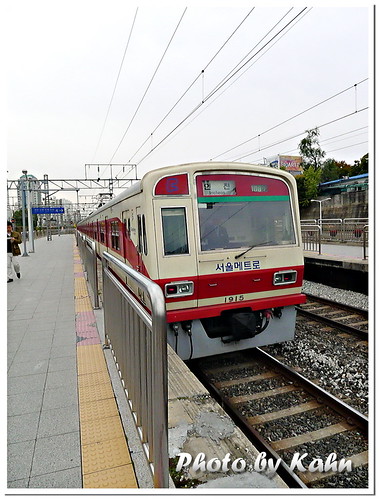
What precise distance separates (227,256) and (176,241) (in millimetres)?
664

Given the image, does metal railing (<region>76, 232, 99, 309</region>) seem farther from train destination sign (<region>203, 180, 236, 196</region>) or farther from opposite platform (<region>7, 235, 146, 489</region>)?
train destination sign (<region>203, 180, 236, 196</region>)

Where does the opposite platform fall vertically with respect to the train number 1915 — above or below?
below

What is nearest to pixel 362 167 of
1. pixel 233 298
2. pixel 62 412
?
pixel 233 298

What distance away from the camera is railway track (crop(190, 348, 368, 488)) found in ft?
8.98

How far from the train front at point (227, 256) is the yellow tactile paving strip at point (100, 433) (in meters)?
1.05

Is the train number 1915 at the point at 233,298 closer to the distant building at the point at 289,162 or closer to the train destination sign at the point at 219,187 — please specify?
the train destination sign at the point at 219,187

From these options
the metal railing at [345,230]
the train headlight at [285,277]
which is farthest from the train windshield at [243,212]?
the metal railing at [345,230]

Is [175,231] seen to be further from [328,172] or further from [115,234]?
[328,172]

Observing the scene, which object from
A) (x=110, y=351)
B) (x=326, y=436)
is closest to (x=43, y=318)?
(x=110, y=351)

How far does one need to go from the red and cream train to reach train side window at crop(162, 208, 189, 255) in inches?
0.5

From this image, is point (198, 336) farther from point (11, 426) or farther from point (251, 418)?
point (11, 426)

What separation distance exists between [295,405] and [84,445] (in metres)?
2.27

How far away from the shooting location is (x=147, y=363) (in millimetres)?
1997

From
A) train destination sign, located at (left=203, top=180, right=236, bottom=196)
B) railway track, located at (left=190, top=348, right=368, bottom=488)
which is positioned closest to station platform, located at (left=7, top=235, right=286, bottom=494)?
railway track, located at (left=190, top=348, right=368, bottom=488)
